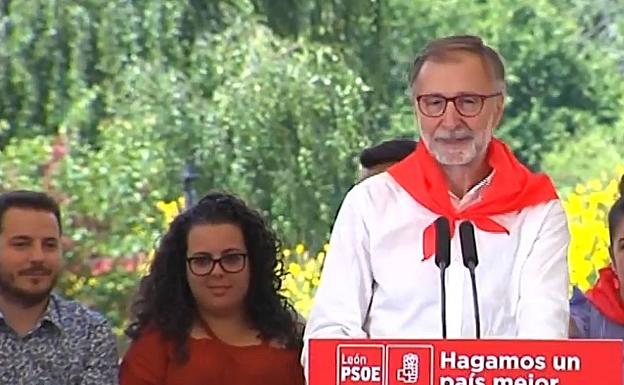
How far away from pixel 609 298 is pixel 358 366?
0.88 metres

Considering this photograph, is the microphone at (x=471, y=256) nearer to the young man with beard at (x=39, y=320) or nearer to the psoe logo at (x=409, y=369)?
the psoe logo at (x=409, y=369)

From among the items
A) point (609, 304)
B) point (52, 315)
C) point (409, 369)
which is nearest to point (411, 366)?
point (409, 369)

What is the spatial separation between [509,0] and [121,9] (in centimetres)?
114

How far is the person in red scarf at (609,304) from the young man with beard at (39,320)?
900 mm

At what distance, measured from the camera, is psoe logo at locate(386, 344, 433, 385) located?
1343 mm

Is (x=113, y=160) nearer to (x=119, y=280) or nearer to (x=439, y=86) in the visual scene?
(x=119, y=280)

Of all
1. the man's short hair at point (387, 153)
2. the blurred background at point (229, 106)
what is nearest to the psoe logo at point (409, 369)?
the man's short hair at point (387, 153)

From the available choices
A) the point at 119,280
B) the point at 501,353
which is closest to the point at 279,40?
the point at 119,280

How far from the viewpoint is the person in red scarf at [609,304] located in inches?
79.1

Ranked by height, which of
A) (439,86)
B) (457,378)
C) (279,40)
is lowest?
(457,378)

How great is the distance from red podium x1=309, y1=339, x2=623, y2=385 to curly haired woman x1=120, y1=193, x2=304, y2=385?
80 centimetres

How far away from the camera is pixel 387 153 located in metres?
2.77

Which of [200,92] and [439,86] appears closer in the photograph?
[439,86]

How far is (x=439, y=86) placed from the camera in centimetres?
152
